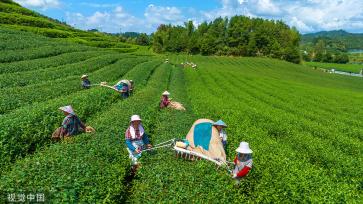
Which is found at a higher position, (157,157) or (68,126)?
(68,126)

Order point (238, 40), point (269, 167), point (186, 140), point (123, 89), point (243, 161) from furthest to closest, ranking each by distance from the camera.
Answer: point (238, 40), point (123, 89), point (186, 140), point (269, 167), point (243, 161)

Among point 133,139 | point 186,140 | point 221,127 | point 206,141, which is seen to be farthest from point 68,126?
point 221,127

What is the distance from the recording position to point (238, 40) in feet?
409

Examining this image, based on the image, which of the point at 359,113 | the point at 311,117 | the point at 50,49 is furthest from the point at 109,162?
the point at 50,49

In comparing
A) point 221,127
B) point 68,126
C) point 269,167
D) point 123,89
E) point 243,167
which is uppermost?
point 221,127

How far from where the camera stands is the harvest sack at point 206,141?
1325 centimetres

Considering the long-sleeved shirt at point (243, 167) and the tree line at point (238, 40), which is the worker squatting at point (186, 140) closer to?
the long-sleeved shirt at point (243, 167)

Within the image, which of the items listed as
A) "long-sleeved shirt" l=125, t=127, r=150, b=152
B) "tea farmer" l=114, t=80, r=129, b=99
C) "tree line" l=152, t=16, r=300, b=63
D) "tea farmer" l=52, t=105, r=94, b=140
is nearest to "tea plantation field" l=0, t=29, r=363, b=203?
"long-sleeved shirt" l=125, t=127, r=150, b=152

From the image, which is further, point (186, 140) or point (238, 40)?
point (238, 40)

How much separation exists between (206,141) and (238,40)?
4523 inches

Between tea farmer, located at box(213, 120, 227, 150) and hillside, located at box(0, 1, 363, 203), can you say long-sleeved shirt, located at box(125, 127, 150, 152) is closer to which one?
hillside, located at box(0, 1, 363, 203)

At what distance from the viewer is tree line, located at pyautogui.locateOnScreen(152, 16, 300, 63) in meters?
122

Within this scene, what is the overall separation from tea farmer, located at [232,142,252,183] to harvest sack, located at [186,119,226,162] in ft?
5.01

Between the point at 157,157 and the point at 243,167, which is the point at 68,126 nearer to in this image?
the point at 157,157
